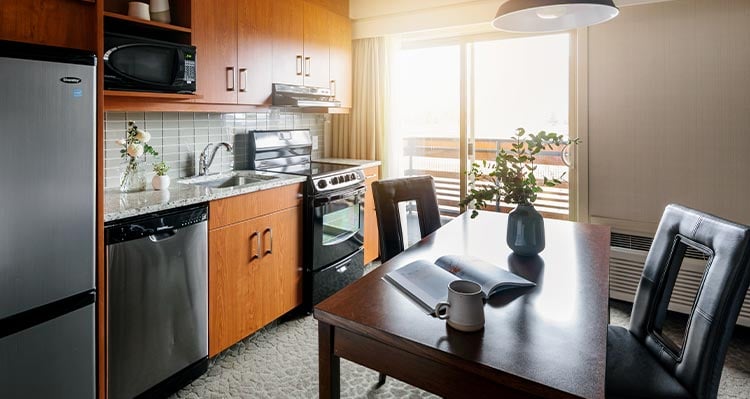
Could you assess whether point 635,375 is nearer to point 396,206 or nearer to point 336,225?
point 396,206

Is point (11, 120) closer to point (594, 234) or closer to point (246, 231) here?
point (246, 231)

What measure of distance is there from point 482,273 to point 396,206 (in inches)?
34.1

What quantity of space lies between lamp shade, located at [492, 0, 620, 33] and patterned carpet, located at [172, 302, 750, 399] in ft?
5.62

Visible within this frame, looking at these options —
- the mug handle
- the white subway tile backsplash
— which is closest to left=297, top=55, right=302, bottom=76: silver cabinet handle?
the white subway tile backsplash

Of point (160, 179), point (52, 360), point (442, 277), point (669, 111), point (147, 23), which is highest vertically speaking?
point (147, 23)

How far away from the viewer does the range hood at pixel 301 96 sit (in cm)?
307

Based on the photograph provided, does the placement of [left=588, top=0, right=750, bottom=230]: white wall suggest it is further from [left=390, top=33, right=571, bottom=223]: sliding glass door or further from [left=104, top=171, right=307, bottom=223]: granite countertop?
[left=104, top=171, right=307, bottom=223]: granite countertop

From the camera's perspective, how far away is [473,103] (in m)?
3.84

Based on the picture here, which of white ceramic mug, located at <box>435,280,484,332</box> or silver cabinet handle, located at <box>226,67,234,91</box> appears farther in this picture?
silver cabinet handle, located at <box>226,67,234,91</box>

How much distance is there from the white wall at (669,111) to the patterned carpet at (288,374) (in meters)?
0.94

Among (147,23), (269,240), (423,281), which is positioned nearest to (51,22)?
(147,23)

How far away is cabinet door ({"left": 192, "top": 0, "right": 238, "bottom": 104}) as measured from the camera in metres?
2.49

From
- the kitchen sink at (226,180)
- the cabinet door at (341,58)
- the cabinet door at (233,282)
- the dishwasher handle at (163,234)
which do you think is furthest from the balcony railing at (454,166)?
the dishwasher handle at (163,234)

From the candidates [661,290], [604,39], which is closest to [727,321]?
[661,290]
